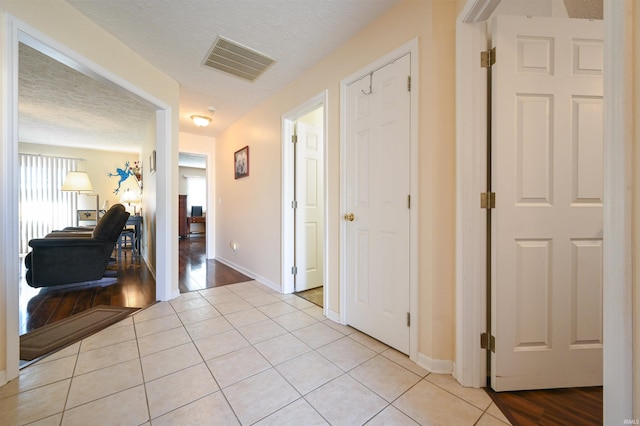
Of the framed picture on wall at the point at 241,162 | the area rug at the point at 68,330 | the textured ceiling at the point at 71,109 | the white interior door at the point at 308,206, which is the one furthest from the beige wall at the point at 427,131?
the textured ceiling at the point at 71,109

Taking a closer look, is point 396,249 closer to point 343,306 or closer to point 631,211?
point 343,306

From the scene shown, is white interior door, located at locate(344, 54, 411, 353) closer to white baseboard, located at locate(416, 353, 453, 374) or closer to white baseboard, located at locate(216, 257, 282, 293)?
white baseboard, located at locate(416, 353, 453, 374)

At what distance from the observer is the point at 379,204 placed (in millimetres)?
1797

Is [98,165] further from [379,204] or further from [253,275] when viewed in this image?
[379,204]

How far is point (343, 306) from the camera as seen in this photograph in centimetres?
207

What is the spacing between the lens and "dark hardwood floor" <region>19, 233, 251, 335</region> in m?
2.26

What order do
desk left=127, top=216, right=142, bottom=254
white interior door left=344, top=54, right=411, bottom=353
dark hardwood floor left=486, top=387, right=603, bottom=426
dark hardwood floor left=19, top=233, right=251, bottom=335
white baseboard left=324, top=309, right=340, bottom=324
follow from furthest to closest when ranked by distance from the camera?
desk left=127, top=216, right=142, bottom=254, dark hardwood floor left=19, top=233, right=251, bottom=335, white baseboard left=324, top=309, right=340, bottom=324, white interior door left=344, top=54, right=411, bottom=353, dark hardwood floor left=486, top=387, right=603, bottom=426

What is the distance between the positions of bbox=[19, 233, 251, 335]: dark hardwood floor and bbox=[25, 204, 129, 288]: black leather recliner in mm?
153

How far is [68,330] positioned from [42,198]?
5471 mm

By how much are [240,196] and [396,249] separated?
9.23ft

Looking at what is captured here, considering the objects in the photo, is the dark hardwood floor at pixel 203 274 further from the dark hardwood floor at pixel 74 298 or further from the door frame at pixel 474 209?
the door frame at pixel 474 209

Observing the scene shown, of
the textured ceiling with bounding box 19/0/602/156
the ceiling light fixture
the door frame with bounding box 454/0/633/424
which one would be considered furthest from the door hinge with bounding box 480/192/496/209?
the ceiling light fixture

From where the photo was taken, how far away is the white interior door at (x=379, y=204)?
1.64m

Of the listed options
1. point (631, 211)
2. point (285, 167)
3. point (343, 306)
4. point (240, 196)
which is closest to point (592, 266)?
point (631, 211)
